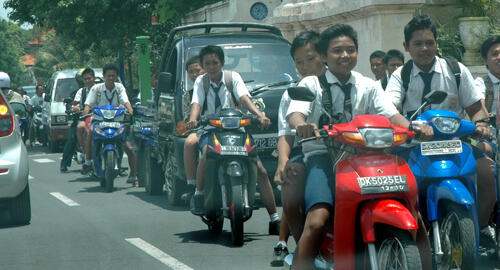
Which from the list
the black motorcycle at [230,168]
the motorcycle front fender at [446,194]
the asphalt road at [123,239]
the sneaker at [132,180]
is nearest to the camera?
the motorcycle front fender at [446,194]

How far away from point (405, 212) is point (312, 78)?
1340mm

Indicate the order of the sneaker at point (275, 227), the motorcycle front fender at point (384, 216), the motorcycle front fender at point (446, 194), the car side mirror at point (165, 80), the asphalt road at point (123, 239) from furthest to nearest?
the car side mirror at point (165, 80), the sneaker at point (275, 227), the asphalt road at point (123, 239), the motorcycle front fender at point (446, 194), the motorcycle front fender at point (384, 216)

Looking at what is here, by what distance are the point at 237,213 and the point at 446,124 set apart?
8.85 ft

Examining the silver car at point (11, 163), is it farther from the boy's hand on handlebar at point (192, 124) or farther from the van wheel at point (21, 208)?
the boy's hand on handlebar at point (192, 124)

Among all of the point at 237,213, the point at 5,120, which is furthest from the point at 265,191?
the point at 5,120

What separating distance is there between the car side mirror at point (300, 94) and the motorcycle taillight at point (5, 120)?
5234 millimetres

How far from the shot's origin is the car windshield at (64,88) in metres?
24.6

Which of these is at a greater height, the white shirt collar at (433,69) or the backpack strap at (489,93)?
the white shirt collar at (433,69)

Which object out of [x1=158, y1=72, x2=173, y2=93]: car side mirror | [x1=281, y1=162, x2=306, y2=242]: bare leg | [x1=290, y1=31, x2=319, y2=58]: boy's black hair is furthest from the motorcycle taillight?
[x1=281, y1=162, x2=306, y2=242]: bare leg

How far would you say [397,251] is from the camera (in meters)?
5.11

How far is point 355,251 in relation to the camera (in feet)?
17.3

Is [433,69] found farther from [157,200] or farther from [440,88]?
[157,200]

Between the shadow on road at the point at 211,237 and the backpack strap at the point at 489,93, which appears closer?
the backpack strap at the point at 489,93

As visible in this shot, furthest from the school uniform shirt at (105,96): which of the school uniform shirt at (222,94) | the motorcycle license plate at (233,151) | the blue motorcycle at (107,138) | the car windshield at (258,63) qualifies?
the motorcycle license plate at (233,151)
